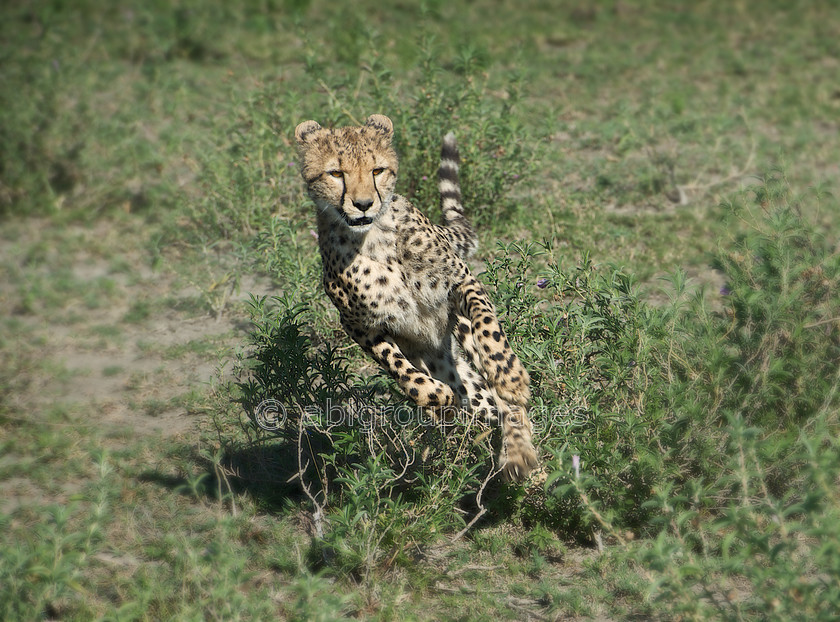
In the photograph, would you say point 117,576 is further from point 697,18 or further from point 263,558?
point 697,18

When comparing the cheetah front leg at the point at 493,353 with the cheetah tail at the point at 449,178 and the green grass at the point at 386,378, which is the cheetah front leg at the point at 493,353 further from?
the cheetah tail at the point at 449,178

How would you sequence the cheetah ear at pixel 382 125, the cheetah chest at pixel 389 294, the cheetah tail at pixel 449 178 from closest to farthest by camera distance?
the cheetah chest at pixel 389 294 < the cheetah ear at pixel 382 125 < the cheetah tail at pixel 449 178

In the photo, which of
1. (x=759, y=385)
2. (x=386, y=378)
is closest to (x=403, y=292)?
(x=386, y=378)

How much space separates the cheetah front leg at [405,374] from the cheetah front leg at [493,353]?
Answer: 0.17 metres

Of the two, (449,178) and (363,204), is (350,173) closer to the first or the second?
(363,204)

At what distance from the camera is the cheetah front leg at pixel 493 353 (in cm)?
321

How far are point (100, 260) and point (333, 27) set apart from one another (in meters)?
3.61

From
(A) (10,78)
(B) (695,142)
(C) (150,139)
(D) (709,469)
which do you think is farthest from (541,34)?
(D) (709,469)

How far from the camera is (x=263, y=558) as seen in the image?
10.9ft

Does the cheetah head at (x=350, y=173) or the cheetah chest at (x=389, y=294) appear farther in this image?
the cheetah chest at (x=389, y=294)

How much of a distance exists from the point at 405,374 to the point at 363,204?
605mm

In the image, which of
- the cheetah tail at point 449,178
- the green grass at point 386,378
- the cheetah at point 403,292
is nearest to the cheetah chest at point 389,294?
the cheetah at point 403,292

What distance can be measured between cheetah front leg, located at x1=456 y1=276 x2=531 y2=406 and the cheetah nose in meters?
0.49

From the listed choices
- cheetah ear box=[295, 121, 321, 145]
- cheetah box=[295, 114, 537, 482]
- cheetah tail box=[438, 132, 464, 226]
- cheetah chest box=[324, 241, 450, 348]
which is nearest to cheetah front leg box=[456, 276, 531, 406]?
cheetah box=[295, 114, 537, 482]
